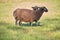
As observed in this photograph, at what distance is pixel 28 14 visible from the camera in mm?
1424

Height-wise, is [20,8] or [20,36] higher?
[20,8]

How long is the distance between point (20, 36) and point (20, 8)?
233 mm

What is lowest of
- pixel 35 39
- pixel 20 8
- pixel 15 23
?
pixel 35 39

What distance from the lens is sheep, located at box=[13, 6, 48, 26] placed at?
1414 millimetres

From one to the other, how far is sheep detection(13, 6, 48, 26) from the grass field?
31 millimetres

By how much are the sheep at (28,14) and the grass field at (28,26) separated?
3 centimetres

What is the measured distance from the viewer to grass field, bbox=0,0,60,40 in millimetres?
1338

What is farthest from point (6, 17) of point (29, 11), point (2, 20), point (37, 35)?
point (37, 35)

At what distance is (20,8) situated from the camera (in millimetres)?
1459

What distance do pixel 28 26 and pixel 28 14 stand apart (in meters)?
0.09

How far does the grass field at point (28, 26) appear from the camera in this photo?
1338mm

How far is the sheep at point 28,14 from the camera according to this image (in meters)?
1.41

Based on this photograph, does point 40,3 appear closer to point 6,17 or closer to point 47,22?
point 47,22

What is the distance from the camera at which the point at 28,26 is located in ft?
4.58
